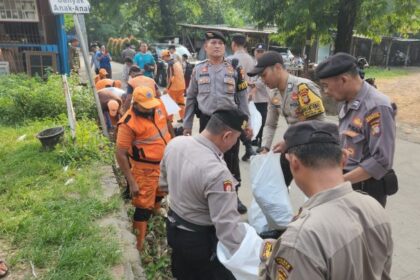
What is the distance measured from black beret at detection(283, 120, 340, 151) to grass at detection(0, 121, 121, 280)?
1628mm

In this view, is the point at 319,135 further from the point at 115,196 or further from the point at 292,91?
the point at 115,196

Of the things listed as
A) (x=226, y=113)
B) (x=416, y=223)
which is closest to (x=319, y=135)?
(x=226, y=113)

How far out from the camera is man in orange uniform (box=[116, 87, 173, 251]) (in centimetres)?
346

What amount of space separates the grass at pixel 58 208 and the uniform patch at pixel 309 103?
1.93 m

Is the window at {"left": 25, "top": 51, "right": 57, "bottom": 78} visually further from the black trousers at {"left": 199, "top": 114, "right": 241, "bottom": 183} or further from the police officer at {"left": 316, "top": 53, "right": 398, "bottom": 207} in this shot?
the police officer at {"left": 316, "top": 53, "right": 398, "bottom": 207}

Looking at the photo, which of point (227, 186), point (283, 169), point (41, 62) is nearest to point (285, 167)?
point (283, 169)

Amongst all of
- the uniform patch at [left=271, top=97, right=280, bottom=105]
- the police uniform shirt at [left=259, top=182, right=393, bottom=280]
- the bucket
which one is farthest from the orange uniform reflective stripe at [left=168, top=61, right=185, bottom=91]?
the police uniform shirt at [left=259, top=182, right=393, bottom=280]

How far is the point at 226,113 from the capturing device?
229 centimetres

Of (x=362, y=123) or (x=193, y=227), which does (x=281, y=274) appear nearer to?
(x=193, y=227)

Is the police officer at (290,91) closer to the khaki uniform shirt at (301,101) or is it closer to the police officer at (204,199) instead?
the khaki uniform shirt at (301,101)

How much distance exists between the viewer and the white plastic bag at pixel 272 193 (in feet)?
9.93

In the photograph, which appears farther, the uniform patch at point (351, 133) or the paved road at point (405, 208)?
the paved road at point (405, 208)

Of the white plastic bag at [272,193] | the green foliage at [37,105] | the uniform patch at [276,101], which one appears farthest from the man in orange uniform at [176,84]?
the white plastic bag at [272,193]

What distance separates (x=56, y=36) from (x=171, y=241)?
10.4 meters
